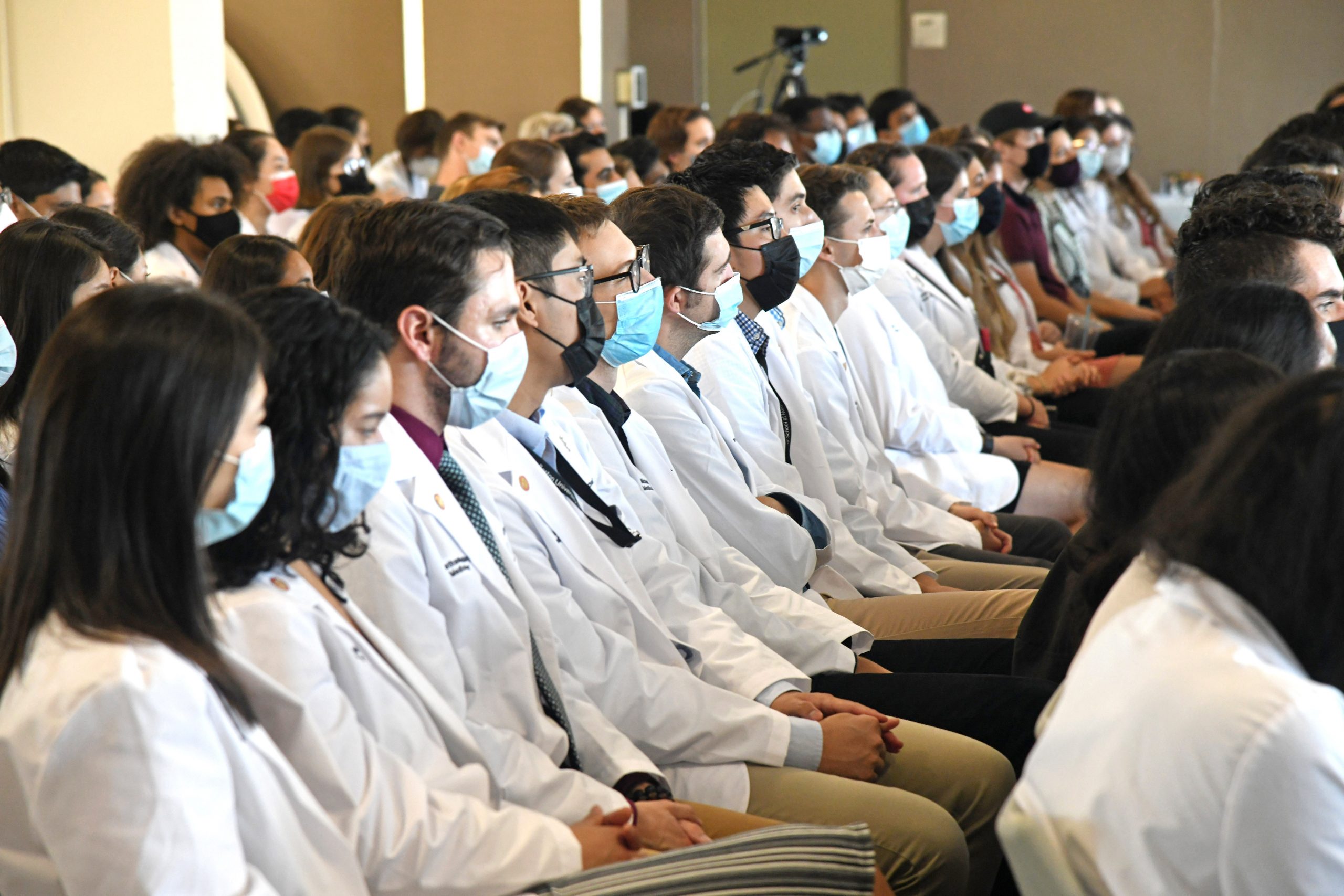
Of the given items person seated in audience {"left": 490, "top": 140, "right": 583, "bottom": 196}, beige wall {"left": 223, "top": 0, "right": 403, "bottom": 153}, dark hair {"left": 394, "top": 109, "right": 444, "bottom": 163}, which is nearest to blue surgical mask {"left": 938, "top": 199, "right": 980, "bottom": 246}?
person seated in audience {"left": 490, "top": 140, "right": 583, "bottom": 196}

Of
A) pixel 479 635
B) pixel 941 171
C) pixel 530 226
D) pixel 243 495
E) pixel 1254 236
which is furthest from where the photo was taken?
pixel 941 171

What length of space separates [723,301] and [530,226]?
67 centimetres

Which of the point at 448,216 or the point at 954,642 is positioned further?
the point at 954,642

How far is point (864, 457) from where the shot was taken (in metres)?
3.24

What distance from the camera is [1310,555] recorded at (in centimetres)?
112

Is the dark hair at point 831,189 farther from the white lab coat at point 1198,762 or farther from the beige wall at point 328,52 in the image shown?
the beige wall at point 328,52

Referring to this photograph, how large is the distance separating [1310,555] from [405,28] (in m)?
7.25

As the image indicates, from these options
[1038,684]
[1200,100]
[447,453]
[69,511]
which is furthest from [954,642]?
[1200,100]

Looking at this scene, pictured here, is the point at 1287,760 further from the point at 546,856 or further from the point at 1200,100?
the point at 1200,100

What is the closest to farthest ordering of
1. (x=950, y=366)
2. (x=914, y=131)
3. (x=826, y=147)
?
(x=950, y=366)
(x=826, y=147)
(x=914, y=131)

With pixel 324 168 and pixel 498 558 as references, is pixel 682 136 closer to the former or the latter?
pixel 324 168

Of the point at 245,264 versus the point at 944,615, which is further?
the point at 944,615

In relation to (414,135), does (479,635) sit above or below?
below

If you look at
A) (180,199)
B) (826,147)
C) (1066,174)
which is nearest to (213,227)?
(180,199)
